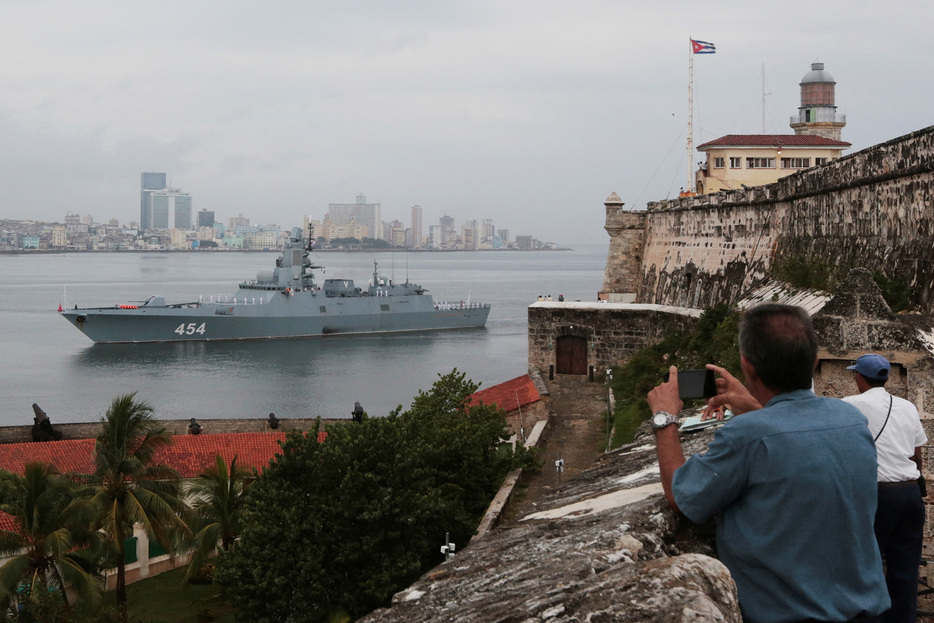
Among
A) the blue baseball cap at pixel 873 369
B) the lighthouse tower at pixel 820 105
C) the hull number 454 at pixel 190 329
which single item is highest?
the lighthouse tower at pixel 820 105

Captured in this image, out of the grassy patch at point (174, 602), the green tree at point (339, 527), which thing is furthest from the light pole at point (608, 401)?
the grassy patch at point (174, 602)

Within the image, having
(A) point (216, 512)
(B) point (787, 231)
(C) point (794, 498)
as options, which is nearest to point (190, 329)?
(A) point (216, 512)

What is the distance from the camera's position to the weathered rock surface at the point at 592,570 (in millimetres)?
2100

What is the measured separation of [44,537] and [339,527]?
4.72 metres

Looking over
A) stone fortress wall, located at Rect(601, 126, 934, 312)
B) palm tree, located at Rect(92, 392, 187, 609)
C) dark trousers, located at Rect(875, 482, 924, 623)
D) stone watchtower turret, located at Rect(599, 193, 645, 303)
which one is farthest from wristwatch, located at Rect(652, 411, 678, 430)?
stone watchtower turret, located at Rect(599, 193, 645, 303)

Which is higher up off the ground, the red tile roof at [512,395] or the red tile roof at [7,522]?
the red tile roof at [512,395]

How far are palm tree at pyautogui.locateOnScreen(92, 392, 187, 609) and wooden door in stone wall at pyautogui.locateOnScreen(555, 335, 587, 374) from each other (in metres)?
8.89

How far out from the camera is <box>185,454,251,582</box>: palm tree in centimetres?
1288

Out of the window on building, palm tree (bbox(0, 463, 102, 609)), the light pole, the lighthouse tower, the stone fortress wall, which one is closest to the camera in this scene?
the stone fortress wall

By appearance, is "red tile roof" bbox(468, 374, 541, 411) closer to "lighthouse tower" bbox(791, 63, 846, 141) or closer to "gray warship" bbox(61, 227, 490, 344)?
"lighthouse tower" bbox(791, 63, 846, 141)

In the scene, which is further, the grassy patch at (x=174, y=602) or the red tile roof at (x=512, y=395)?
the red tile roof at (x=512, y=395)

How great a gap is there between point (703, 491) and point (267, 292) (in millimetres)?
50143

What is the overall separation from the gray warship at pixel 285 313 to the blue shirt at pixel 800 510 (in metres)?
48.4

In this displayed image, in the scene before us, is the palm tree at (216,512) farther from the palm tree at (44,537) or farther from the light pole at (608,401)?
the light pole at (608,401)
